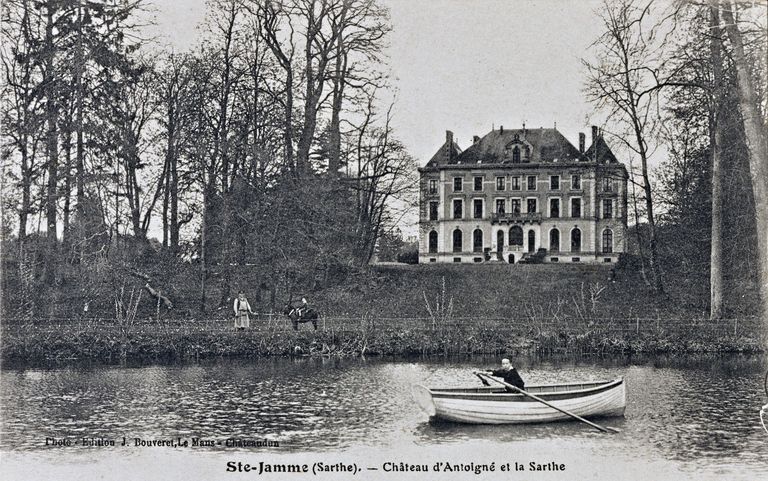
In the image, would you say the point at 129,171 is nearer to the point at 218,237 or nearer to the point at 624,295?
the point at 218,237

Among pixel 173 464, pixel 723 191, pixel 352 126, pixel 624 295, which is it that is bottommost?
pixel 173 464

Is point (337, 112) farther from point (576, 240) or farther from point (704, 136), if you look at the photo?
point (576, 240)

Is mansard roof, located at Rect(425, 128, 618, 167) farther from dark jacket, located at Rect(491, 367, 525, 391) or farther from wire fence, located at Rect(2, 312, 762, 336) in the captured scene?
dark jacket, located at Rect(491, 367, 525, 391)

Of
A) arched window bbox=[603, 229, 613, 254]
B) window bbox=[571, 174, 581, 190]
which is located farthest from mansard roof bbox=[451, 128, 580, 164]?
arched window bbox=[603, 229, 613, 254]

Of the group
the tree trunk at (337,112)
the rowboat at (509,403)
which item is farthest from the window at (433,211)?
the rowboat at (509,403)

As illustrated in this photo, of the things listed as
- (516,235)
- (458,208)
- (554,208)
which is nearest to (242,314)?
(458,208)

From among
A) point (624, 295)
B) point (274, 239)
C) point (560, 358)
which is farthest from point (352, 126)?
point (560, 358)
